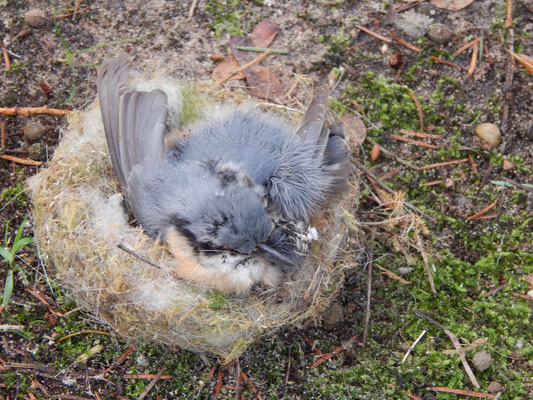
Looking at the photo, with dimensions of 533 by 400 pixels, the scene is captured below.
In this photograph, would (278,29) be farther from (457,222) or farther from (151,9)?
(457,222)

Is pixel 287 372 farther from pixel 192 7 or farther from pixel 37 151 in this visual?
pixel 192 7

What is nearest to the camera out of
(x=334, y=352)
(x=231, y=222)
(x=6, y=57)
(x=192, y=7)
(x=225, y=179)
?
(x=231, y=222)

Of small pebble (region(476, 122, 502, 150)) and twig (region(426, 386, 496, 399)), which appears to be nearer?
twig (region(426, 386, 496, 399))

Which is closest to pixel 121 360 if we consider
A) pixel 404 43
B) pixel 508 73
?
pixel 404 43

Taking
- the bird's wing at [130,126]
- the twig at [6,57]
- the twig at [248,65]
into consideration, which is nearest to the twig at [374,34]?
the twig at [248,65]

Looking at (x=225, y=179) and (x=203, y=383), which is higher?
(x=225, y=179)

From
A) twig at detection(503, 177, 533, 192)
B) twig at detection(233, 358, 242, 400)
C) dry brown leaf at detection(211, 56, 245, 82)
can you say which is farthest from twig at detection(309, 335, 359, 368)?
dry brown leaf at detection(211, 56, 245, 82)

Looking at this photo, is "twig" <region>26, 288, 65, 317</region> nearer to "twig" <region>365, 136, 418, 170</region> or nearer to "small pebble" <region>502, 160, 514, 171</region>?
"twig" <region>365, 136, 418, 170</region>
